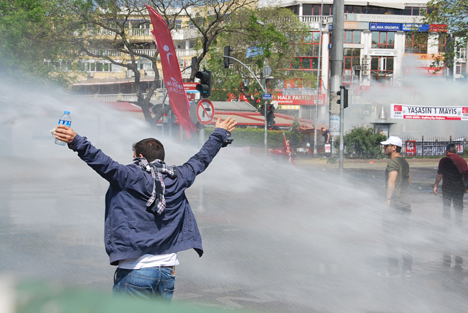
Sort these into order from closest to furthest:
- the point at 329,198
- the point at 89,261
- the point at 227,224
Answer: the point at 89,261 < the point at 227,224 < the point at 329,198

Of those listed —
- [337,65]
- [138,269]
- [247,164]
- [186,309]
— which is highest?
[337,65]

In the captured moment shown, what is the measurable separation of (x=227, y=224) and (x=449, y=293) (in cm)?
494

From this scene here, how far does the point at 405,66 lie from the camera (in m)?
59.9

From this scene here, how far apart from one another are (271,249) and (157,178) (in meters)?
4.90

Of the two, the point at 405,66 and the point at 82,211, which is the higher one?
the point at 405,66

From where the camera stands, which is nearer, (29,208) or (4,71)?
(29,208)

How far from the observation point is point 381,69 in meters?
63.5

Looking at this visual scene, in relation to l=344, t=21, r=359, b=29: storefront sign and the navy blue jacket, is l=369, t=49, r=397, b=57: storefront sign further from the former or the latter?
the navy blue jacket

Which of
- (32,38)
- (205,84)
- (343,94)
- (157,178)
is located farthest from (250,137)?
(157,178)

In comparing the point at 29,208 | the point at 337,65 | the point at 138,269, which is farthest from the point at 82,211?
the point at 337,65

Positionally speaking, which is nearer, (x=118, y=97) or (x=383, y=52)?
(x=118, y=97)

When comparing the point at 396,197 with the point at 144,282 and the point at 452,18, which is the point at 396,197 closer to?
the point at 144,282

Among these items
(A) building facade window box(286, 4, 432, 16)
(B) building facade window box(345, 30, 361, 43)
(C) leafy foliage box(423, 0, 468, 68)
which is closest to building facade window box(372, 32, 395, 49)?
(B) building facade window box(345, 30, 361, 43)

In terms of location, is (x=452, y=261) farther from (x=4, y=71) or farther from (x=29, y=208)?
(x=4, y=71)
